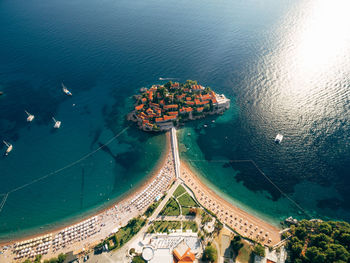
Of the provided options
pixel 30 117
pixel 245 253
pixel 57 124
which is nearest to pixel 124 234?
pixel 245 253

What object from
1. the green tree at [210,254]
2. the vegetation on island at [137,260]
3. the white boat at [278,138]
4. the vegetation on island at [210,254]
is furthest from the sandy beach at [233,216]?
the white boat at [278,138]

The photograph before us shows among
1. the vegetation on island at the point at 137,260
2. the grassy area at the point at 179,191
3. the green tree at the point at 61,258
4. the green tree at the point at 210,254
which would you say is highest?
the grassy area at the point at 179,191

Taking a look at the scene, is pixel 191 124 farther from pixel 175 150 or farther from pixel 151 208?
pixel 151 208

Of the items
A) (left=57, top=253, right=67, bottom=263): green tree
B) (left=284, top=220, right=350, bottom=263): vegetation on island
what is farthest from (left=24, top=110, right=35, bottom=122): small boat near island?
(left=284, top=220, right=350, bottom=263): vegetation on island

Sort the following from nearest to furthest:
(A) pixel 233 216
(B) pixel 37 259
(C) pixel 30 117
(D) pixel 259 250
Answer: (D) pixel 259 250, (B) pixel 37 259, (A) pixel 233 216, (C) pixel 30 117

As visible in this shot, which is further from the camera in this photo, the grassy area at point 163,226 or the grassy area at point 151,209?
the grassy area at point 151,209

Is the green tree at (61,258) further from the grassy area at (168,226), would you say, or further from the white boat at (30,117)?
the white boat at (30,117)

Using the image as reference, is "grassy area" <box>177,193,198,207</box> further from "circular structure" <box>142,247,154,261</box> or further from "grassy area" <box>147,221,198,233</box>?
"circular structure" <box>142,247,154,261</box>
